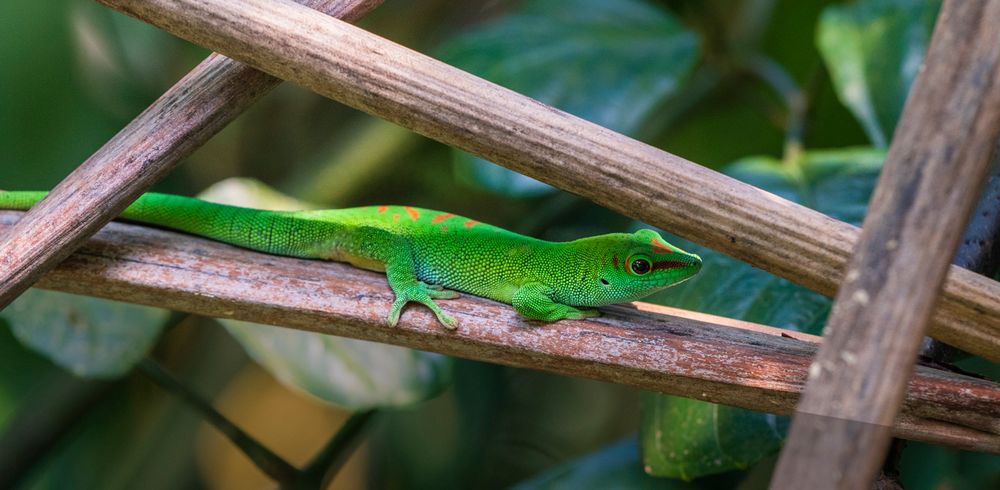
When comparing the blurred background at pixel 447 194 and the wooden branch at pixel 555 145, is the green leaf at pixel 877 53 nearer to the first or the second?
the blurred background at pixel 447 194

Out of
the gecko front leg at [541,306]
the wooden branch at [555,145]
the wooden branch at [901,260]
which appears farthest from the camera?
the gecko front leg at [541,306]

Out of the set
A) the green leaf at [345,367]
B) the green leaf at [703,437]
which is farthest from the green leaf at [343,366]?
the green leaf at [703,437]

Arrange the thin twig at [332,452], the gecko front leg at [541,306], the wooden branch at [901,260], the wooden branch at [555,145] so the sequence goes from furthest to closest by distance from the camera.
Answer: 1. the thin twig at [332,452]
2. the gecko front leg at [541,306]
3. the wooden branch at [555,145]
4. the wooden branch at [901,260]

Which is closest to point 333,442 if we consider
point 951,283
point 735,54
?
point 951,283

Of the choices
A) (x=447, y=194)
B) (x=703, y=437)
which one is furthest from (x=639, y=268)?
(x=447, y=194)

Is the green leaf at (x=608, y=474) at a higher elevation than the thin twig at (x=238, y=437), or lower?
higher

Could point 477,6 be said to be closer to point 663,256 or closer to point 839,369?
point 663,256
